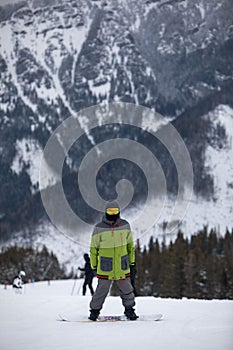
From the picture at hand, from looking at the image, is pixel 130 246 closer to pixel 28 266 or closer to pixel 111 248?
pixel 111 248

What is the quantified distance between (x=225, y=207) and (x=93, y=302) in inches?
7308

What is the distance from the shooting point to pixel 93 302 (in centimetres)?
1183

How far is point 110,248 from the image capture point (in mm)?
11406

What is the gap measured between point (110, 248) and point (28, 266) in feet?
283

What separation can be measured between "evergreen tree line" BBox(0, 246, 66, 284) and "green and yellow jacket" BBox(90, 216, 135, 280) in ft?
256

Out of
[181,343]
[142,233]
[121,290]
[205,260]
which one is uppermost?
[142,233]

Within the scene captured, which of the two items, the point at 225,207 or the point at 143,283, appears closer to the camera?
the point at 143,283

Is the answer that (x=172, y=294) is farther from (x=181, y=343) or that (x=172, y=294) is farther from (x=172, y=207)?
(x=172, y=207)

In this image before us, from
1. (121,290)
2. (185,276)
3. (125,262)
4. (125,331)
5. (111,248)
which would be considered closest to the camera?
(125,331)

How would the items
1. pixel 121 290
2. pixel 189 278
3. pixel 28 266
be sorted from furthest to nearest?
pixel 28 266, pixel 189 278, pixel 121 290

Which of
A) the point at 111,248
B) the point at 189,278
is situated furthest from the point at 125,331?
the point at 189,278

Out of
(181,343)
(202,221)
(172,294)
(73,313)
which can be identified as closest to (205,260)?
(172,294)

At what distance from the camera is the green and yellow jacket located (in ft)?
37.4

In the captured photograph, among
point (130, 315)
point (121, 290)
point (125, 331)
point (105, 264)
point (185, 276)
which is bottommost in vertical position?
point (125, 331)
